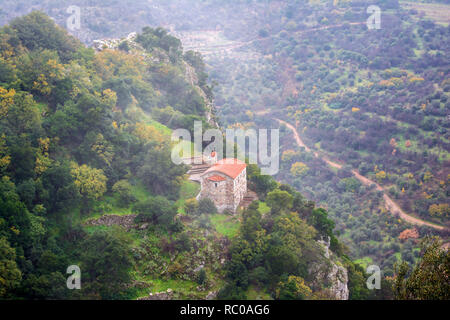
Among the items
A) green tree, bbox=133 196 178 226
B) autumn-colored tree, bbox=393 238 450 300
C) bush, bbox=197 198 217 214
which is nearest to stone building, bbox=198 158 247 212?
bush, bbox=197 198 217 214

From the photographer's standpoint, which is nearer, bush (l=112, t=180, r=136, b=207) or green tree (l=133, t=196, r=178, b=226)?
green tree (l=133, t=196, r=178, b=226)

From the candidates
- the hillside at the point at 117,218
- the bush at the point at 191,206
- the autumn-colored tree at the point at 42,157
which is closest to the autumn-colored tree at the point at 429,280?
the hillside at the point at 117,218

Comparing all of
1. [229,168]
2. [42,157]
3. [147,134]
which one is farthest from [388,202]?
[42,157]

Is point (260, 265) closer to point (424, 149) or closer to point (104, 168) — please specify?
point (104, 168)

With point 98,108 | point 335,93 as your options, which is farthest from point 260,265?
point 335,93

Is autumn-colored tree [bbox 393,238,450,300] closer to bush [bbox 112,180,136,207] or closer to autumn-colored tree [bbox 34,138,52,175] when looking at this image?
bush [bbox 112,180,136,207]

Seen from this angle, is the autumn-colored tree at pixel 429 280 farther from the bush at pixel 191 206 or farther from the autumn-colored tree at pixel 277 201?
the bush at pixel 191 206

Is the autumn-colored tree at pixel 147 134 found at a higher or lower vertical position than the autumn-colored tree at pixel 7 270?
higher

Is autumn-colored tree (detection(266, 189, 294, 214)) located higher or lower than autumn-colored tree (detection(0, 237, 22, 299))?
lower
